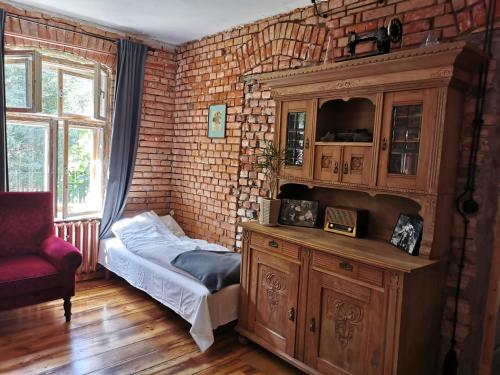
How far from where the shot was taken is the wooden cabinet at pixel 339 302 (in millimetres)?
2025

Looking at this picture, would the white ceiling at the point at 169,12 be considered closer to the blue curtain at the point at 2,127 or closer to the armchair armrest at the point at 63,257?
the blue curtain at the point at 2,127

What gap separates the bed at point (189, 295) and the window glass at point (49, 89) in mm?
1634

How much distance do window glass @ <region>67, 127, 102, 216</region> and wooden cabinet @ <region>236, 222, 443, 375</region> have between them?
2.17m

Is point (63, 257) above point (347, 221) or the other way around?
the other way around

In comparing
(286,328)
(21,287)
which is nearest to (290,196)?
(286,328)

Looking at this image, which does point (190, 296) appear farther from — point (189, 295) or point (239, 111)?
point (239, 111)

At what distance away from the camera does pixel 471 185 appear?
7.16 feet

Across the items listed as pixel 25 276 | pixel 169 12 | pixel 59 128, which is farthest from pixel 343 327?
pixel 59 128

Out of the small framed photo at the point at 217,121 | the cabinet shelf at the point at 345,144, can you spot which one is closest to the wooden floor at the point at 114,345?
the cabinet shelf at the point at 345,144

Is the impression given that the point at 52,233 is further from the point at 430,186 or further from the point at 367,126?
the point at 430,186

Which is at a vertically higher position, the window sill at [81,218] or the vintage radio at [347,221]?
the vintage radio at [347,221]

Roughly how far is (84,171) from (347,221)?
287 centimetres

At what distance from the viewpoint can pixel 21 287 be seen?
2.84 m

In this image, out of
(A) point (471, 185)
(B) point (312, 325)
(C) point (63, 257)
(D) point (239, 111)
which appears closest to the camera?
(A) point (471, 185)
